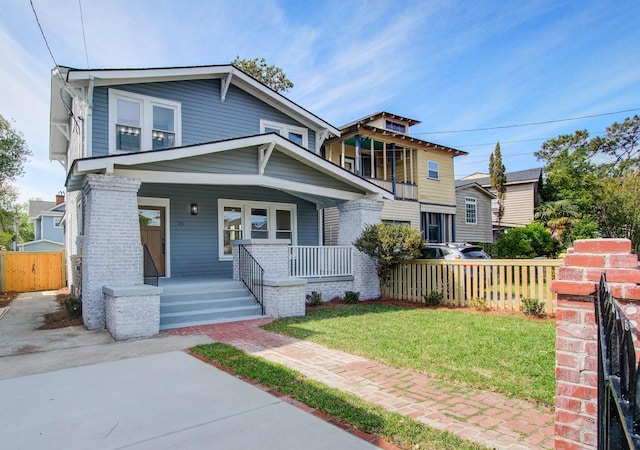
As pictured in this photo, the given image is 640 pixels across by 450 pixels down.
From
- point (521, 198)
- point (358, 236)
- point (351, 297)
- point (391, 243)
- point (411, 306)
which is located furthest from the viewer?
point (521, 198)

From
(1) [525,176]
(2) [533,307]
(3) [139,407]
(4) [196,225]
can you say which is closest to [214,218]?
(4) [196,225]

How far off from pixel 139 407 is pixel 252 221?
30.7 feet

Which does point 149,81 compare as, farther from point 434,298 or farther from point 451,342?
point 451,342

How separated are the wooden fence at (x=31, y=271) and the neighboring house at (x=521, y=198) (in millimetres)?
27175

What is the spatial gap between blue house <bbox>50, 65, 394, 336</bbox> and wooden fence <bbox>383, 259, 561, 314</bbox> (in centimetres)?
118

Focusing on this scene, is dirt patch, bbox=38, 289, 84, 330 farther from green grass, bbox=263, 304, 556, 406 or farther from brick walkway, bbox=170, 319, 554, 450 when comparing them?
brick walkway, bbox=170, 319, 554, 450

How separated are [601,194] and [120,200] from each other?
24388 millimetres

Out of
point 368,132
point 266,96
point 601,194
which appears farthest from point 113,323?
point 601,194

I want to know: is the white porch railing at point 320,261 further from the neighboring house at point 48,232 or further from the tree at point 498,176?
the neighboring house at point 48,232

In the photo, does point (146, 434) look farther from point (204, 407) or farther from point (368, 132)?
point (368, 132)

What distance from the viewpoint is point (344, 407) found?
3.82 metres

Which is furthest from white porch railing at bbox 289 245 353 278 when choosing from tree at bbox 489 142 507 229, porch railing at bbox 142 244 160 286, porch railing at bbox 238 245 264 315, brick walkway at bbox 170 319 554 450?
tree at bbox 489 142 507 229

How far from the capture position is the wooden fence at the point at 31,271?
54.1ft

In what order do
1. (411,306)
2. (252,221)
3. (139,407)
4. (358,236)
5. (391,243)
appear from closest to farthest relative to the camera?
(139,407)
(411,306)
(391,243)
(358,236)
(252,221)
